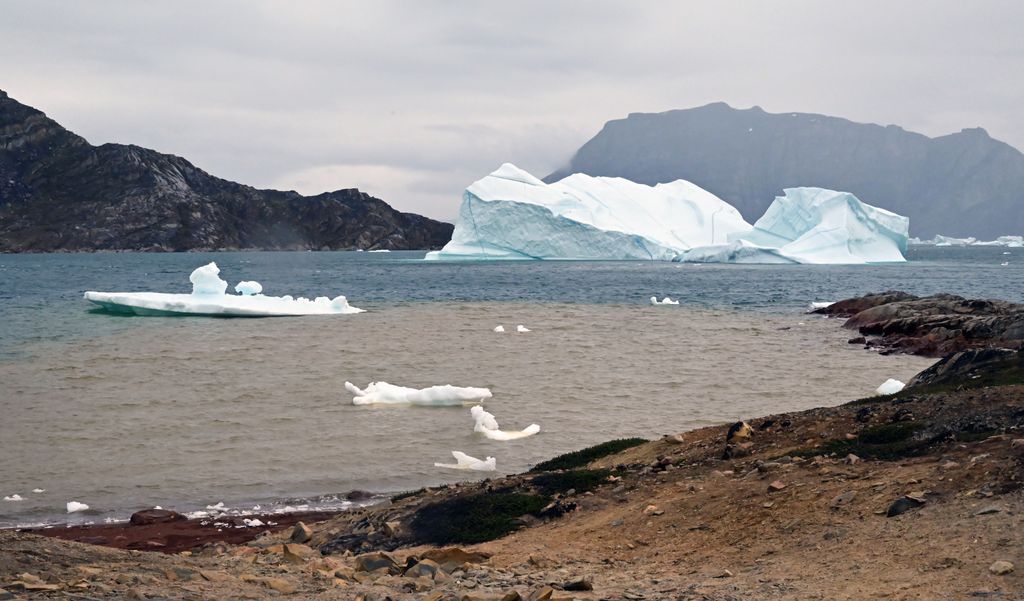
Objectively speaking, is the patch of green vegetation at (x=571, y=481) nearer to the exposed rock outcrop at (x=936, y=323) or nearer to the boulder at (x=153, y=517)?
the boulder at (x=153, y=517)

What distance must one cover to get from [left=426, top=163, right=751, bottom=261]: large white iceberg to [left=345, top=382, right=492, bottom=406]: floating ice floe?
62.3 m

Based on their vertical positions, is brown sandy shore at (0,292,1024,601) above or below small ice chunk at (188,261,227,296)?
below

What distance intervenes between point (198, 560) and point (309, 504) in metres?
4.90

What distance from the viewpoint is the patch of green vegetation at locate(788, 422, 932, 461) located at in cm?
845

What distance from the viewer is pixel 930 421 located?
9.07 metres

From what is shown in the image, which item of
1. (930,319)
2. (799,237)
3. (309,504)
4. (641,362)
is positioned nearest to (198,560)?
(309,504)

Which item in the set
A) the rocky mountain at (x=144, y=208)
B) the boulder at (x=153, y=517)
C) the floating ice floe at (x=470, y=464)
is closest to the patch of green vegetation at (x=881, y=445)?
the floating ice floe at (x=470, y=464)

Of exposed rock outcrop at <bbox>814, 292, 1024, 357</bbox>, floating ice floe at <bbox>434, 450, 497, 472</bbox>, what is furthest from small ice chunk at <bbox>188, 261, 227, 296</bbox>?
floating ice floe at <bbox>434, 450, 497, 472</bbox>

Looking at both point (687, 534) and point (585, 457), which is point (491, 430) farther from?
point (687, 534)

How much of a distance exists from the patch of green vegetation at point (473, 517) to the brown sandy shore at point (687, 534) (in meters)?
0.03

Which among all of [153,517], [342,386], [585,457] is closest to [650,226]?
[342,386]

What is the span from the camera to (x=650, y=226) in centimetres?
8975

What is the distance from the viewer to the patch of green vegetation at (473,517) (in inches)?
344

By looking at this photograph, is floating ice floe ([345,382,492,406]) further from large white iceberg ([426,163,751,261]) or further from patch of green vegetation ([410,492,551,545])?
large white iceberg ([426,163,751,261])
